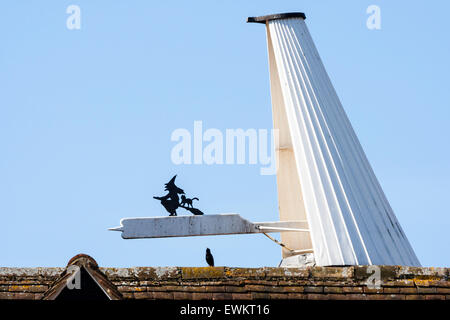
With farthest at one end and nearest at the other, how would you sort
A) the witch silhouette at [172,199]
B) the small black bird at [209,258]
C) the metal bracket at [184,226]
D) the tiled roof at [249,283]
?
1. the witch silhouette at [172,199]
2. the metal bracket at [184,226]
3. the small black bird at [209,258]
4. the tiled roof at [249,283]

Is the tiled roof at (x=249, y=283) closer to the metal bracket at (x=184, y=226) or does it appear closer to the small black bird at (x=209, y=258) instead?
the small black bird at (x=209, y=258)

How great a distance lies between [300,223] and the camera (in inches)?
665

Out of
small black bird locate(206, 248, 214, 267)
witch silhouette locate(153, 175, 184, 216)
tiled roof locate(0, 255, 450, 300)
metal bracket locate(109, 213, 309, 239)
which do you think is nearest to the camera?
tiled roof locate(0, 255, 450, 300)

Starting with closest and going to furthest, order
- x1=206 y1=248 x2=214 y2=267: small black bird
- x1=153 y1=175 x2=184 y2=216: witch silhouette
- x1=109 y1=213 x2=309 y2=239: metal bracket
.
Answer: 1. x1=206 y1=248 x2=214 y2=267: small black bird
2. x1=109 y1=213 x2=309 y2=239: metal bracket
3. x1=153 y1=175 x2=184 y2=216: witch silhouette

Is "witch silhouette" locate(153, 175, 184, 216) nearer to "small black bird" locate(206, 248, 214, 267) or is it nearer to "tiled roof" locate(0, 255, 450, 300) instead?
"small black bird" locate(206, 248, 214, 267)

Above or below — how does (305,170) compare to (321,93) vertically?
below

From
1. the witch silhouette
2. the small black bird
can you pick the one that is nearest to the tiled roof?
the small black bird

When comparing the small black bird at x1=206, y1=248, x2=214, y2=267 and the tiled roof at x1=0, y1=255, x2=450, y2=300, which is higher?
the small black bird at x1=206, y1=248, x2=214, y2=267

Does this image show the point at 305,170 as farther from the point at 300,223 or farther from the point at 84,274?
the point at 84,274

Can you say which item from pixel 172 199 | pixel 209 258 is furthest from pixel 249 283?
pixel 172 199

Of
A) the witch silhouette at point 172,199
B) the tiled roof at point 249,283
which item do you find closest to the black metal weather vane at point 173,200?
the witch silhouette at point 172,199

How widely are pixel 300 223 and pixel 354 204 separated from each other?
9.40 ft

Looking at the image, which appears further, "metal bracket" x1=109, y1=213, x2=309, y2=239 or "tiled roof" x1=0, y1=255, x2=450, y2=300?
"metal bracket" x1=109, y1=213, x2=309, y2=239

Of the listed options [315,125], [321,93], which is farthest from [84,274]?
[321,93]
